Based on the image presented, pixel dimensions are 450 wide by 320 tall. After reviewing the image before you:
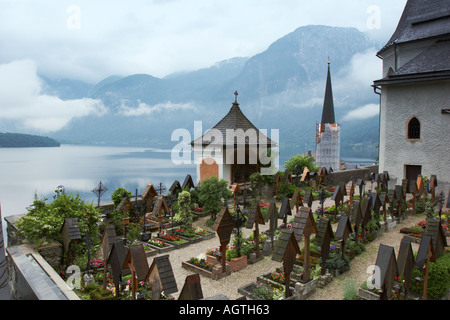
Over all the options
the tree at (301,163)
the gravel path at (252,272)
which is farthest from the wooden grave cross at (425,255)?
the tree at (301,163)

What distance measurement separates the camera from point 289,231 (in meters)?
8.67

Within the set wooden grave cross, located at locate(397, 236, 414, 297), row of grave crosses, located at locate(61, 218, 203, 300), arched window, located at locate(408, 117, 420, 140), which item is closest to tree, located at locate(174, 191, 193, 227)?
row of grave crosses, located at locate(61, 218, 203, 300)

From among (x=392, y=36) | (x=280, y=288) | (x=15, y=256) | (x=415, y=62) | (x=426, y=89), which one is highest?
(x=392, y=36)

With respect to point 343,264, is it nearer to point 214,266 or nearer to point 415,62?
point 214,266

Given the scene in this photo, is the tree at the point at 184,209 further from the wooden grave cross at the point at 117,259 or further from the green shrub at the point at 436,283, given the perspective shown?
the green shrub at the point at 436,283

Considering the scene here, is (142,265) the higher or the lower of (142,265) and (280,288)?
the higher

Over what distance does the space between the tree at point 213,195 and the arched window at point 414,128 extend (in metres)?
13.7

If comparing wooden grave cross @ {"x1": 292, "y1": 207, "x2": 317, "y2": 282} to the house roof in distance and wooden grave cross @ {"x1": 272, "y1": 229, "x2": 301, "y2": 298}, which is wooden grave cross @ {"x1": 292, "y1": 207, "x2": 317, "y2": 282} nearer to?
wooden grave cross @ {"x1": 272, "y1": 229, "x2": 301, "y2": 298}

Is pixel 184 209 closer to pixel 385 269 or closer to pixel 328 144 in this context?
pixel 385 269

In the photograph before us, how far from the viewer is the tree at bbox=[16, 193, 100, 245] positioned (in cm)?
976

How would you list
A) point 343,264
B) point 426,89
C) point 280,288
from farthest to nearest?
point 426,89
point 343,264
point 280,288

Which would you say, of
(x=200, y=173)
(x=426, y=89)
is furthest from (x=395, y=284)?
(x=426, y=89)

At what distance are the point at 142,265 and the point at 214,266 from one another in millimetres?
4078

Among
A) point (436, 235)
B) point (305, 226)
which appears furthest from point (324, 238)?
point (436, 235)
